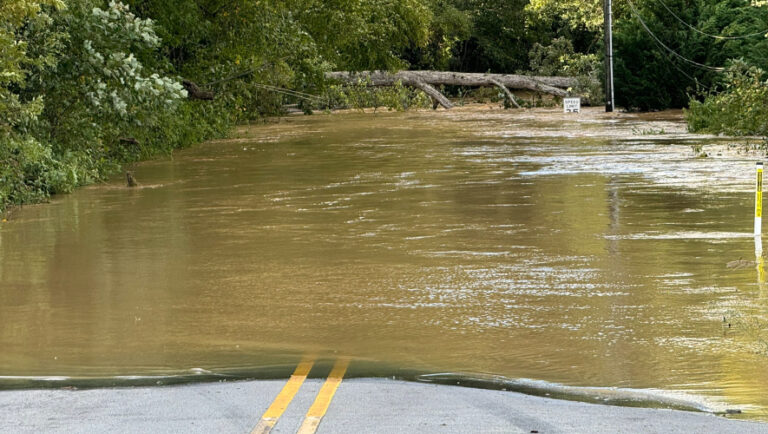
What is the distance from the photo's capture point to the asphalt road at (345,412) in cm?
681

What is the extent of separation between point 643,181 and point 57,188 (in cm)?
1078

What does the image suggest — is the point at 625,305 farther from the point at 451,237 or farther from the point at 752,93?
the point at 752,93

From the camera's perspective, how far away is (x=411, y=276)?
12633 millimetres

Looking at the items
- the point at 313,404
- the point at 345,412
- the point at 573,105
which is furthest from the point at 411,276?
the point at 573,105

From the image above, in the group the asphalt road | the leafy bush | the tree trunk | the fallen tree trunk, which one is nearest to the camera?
the asphalt road

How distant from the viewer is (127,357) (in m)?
9.20

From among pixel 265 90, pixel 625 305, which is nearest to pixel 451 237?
pixel 625 305

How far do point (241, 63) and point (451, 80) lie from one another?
23.3 m

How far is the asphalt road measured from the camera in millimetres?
6809

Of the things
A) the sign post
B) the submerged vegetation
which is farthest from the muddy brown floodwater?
the sign post

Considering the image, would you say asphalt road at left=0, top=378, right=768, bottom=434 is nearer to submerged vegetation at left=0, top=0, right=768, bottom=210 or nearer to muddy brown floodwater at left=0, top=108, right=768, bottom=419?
muddy brown floodwater at left=0, top=108, right=768, bottom=419

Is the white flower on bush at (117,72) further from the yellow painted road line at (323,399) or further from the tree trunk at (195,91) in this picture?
the yellow painted road line at (323,399)

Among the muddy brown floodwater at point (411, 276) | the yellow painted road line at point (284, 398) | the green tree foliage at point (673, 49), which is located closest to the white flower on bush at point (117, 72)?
the muddy brown floodwater at point (411, 276)

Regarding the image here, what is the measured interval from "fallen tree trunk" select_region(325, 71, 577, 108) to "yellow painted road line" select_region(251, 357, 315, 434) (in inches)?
1741
